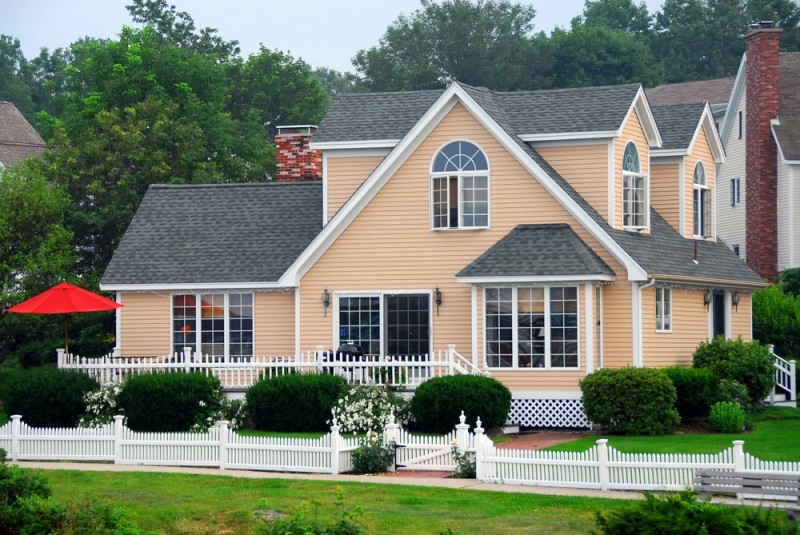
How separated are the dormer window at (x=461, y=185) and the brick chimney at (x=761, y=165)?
68.1 feet

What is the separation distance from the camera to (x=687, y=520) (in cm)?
1512

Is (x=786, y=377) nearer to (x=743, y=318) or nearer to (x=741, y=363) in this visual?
(x=743, y=318)

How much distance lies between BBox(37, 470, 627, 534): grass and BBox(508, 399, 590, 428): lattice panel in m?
8.83

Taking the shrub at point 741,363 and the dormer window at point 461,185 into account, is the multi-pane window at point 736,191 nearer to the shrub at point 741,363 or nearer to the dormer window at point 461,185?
the shrub at point 741,363

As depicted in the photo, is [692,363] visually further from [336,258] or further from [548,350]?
[336,258]

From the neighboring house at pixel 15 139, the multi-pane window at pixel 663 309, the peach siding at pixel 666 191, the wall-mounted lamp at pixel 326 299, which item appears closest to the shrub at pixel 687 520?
the multi-pane window at pixel 663 309

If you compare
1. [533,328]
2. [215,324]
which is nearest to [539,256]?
[533,328]

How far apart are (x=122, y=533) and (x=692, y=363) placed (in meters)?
18.3

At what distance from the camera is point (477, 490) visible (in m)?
20.8

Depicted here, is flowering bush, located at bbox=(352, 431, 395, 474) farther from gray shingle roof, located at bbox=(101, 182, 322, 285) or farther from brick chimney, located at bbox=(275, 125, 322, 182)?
brick chimney, located at bbox=(275, 125, 322, 182)

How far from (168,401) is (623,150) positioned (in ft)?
37.4

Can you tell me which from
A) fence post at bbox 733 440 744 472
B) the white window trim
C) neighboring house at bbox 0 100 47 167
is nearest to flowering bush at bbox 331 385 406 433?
the white window trim

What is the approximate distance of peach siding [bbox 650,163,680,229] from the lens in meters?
34.3

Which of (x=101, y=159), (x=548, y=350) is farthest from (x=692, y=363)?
(x=101, y=159)
